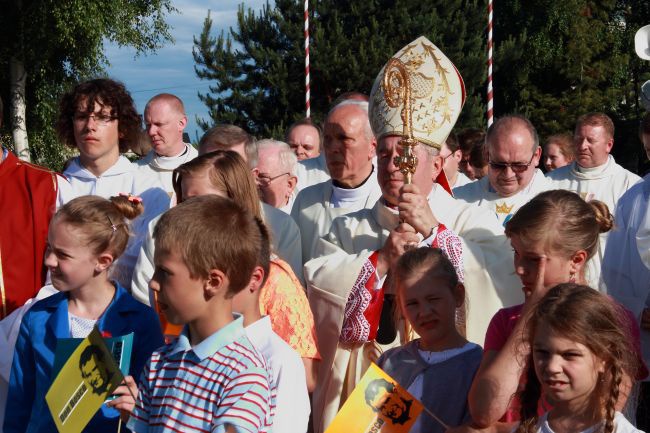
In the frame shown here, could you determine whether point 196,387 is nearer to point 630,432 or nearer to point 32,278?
point 630,432

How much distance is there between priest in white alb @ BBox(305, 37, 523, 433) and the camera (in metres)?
4.29

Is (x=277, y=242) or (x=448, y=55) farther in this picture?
(x=448, y=55)

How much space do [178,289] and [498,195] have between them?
4.35 metres

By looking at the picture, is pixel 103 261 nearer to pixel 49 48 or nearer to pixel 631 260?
pixel 631 260

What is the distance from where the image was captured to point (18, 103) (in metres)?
23.1

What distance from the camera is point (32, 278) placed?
468 cm

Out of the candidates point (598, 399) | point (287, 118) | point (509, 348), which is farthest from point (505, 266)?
point (287, 118)

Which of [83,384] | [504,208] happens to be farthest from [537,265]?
[504,208]

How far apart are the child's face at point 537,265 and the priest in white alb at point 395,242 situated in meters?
0.79

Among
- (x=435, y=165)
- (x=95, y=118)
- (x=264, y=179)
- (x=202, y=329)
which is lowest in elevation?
(x=202, y=329)

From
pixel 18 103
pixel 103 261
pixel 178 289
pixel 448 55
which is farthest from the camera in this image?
pixel 448 55

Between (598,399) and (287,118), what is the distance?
970 inches

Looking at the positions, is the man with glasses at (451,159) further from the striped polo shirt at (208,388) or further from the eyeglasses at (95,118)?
the striped polo shirt at (208,388)

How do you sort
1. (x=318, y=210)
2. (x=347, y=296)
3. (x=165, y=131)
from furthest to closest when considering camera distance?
(x=165, y=131) → (x=318, y=210) → (x=347, y=296)
